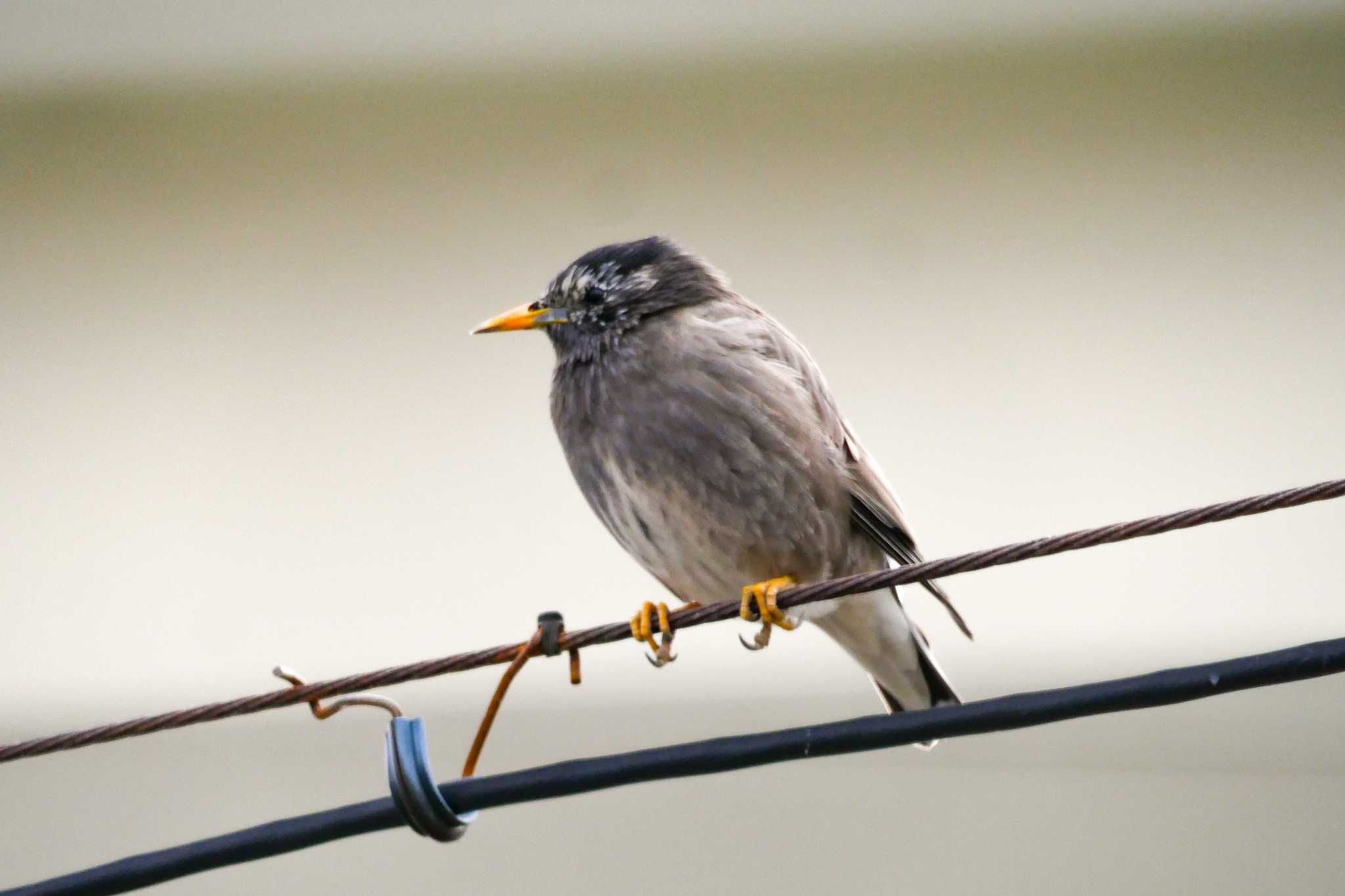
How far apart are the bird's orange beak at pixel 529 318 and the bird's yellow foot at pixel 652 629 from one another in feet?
2.64

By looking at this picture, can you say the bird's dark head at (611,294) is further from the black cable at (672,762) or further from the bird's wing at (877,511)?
the black cable at (672,762)

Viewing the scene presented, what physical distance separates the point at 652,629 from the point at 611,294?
1.02 metres

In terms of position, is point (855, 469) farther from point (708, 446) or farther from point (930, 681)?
point (930, 681)

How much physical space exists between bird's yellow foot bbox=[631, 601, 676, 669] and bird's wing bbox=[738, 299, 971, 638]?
0.58 meters

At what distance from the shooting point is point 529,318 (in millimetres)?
3490

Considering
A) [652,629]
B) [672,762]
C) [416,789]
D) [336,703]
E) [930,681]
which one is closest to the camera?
[672,762]

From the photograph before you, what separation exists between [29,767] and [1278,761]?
4.58 metres

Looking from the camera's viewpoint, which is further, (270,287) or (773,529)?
(270,287)

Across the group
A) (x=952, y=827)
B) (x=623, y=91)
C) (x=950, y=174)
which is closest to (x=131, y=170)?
(x=623, y=91)

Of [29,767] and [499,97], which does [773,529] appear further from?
[29,767]

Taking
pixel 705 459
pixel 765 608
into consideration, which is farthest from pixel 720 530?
pixel 765 608

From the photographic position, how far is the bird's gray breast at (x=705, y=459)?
10.2 feet

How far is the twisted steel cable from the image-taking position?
1.86 meters

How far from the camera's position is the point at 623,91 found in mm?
5434
